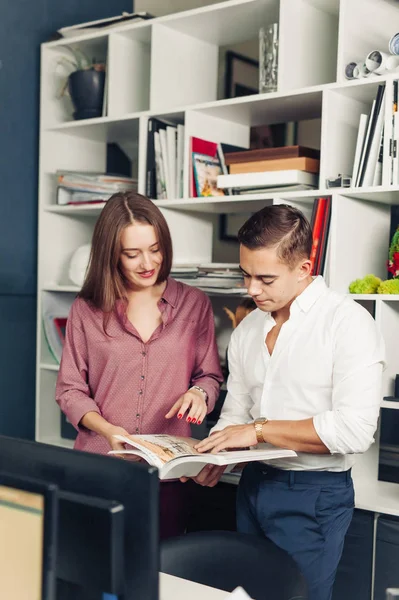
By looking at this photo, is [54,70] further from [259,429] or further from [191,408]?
[259,429]

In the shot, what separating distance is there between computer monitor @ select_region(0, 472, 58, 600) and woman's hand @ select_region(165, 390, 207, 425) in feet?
3.26

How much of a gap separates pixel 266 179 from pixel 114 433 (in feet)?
3.24

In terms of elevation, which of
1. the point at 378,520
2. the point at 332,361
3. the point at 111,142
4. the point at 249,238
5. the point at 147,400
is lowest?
the point at 378,520

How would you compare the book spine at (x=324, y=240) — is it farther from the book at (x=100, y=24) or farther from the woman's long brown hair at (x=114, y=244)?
the book at (x=100, y=24)

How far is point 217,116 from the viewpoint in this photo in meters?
2.80

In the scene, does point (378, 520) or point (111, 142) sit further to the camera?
point (111, 142)

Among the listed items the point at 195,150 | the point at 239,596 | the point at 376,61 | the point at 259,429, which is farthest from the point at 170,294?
the point at 239,596

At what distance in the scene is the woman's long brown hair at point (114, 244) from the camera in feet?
7.04

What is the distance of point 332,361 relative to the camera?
184 centimetres

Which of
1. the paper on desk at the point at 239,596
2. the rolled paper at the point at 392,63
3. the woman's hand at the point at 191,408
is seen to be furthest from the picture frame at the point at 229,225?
the paper on desk at the point at 239,596

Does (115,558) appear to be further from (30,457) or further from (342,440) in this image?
(342,440)

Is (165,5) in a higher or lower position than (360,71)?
higher

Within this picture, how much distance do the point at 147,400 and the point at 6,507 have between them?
44.2 inches

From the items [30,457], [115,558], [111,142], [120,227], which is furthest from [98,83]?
[115,558]
